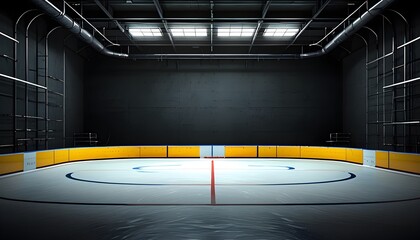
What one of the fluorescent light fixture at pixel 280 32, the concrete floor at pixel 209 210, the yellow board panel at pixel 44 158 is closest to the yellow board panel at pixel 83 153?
the yellow board panel at pixel 44 158

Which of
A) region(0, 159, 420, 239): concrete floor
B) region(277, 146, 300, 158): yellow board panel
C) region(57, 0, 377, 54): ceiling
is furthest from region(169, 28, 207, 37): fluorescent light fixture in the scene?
region(0, 159, 420, 239): concrete floor

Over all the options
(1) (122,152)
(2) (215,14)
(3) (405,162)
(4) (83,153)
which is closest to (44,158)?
(4) (83,153)

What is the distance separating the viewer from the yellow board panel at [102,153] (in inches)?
685

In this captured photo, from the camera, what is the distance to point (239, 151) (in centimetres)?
2083

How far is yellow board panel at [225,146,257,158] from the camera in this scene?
68.2 ft

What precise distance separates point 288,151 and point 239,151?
3211 millimetres

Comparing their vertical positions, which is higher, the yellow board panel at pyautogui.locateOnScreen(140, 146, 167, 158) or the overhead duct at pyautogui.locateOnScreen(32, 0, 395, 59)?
the overhead duct at pyautogui.locateOnScreen(32, 0, 395, 59)

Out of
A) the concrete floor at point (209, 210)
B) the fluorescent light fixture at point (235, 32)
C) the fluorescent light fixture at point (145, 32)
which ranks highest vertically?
the fluorescent light fixture at point (145, 32)

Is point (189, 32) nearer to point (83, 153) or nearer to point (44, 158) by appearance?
point (83, 153)

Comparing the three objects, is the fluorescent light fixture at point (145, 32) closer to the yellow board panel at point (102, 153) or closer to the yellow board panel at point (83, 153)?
the yellow board panel at point (102, 153)

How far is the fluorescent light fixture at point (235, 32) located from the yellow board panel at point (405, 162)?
1018 cm

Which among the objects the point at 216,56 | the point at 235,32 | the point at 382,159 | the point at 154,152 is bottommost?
the point at 154,152

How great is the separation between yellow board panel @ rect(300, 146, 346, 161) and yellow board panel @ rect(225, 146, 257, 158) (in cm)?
325

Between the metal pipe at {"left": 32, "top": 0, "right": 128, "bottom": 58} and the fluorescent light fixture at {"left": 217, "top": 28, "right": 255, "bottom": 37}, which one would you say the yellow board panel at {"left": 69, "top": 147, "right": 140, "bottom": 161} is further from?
the fluorescent light fixture at {"left": 217, "top": 28, "right": 255, "bottom": 37}
